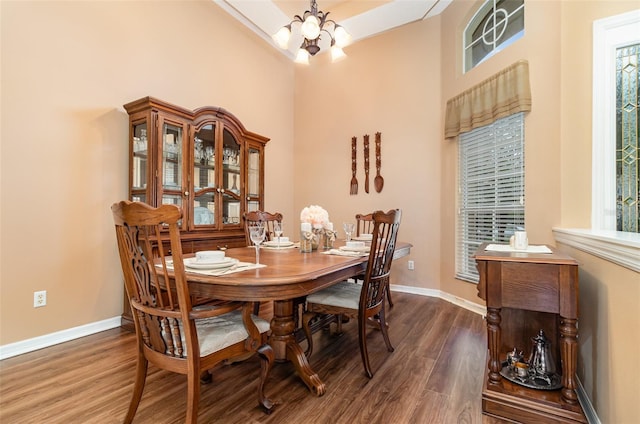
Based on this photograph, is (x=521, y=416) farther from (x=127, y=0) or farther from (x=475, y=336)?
(x=127, y=0)

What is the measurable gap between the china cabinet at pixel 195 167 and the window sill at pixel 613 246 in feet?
9.58

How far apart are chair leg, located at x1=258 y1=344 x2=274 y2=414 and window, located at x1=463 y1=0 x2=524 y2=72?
3.26 m

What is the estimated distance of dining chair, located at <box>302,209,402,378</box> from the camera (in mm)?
1847

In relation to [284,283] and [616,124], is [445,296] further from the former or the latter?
[284,283]

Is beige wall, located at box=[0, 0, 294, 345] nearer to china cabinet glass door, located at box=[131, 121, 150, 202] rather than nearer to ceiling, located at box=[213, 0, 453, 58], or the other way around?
china cabinet glass door, located at box=[131, 121, 150, 202]

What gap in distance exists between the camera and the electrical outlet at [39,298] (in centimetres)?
223

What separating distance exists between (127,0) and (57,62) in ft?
3.03

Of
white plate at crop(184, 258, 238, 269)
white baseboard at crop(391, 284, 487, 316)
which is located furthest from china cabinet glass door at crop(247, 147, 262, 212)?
white plate at crop(184, 258, 238, 269)

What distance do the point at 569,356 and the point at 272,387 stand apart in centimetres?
153

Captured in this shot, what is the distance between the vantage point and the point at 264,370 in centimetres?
154

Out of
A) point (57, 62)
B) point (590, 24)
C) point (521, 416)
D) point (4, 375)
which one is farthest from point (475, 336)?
point (57, 62)

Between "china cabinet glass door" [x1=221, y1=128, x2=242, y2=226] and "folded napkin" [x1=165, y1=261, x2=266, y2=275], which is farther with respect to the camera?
"china cabinet glass door" [x1=221, y1=128, x2=242, y2=226]

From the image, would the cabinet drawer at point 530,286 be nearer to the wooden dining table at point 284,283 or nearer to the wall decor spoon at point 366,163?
the wooden dining table at point 284,283

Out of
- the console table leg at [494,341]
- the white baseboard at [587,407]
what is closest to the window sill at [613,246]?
the console table leg at [494,341]
